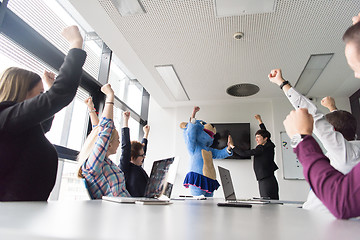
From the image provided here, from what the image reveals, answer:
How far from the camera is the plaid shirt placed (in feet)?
4.83

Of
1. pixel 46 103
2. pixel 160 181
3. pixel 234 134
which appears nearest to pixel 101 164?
pixel 160 181

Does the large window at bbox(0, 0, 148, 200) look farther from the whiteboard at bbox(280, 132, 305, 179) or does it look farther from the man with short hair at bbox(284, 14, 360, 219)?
the whiteboard at bbox(280, 132, 305, 179)

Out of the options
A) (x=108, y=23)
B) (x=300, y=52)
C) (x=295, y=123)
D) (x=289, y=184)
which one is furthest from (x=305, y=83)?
(x=295, y=123)

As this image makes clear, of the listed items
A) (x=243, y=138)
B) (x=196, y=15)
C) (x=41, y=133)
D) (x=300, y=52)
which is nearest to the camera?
(x=41, y=133)

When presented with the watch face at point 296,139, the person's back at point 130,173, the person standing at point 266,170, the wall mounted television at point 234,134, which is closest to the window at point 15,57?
the person's back at point 130,173

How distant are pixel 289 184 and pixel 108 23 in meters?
4.06

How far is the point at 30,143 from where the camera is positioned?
101 centimetres

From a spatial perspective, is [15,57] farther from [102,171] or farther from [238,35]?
[238,35]

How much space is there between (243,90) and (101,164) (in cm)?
361

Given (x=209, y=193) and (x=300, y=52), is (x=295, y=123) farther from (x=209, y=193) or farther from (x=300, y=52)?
(x=300, y=52)

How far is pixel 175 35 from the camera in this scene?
3043 millimetres

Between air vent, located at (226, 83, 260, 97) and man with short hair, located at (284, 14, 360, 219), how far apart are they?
3582 mm

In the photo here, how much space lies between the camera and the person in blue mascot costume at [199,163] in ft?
9.65

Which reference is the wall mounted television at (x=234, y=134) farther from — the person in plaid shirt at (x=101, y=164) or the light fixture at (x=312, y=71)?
the person in plaid shirt at (x=101, y=164)
